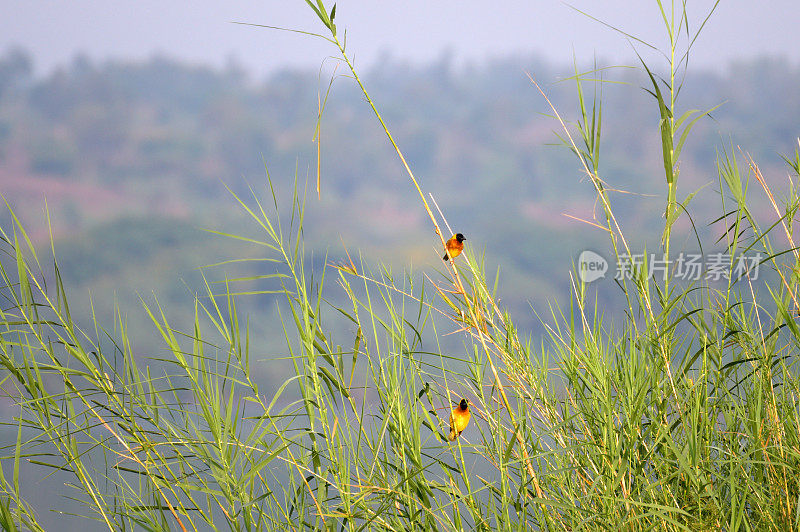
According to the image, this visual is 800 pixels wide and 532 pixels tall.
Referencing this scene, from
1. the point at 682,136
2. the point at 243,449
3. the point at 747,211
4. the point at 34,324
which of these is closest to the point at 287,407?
the point at 243,449

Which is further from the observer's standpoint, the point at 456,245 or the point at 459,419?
the point at 456,245

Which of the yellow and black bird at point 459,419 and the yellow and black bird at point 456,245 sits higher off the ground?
the yellow and black bird at point 456,245

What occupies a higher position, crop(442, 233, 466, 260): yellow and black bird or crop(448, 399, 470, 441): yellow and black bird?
crop(442, 233, 466, 260): yellow and black bird

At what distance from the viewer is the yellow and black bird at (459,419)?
1.15 m

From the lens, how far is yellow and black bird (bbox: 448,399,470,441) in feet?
3.77

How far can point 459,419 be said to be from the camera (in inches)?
45.7

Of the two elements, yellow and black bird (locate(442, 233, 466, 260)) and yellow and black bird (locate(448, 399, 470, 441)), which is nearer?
yellow and black bird (locate(448, 399, 470, 441))

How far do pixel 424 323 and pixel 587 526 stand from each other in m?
0.46

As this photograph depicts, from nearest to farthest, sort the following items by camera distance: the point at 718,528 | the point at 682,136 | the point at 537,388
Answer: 1. the point at 718,528
2. the point at 682,136
3. the point at 537,388

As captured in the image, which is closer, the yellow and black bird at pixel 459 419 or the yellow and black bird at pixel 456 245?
the yellow and black bird at pixel 459 419

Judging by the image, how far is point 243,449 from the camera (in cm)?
105

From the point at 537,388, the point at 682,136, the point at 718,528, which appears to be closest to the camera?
the point at 718,528

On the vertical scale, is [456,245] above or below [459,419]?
above

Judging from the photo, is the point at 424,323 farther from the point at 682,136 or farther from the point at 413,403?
the point at 682,136
